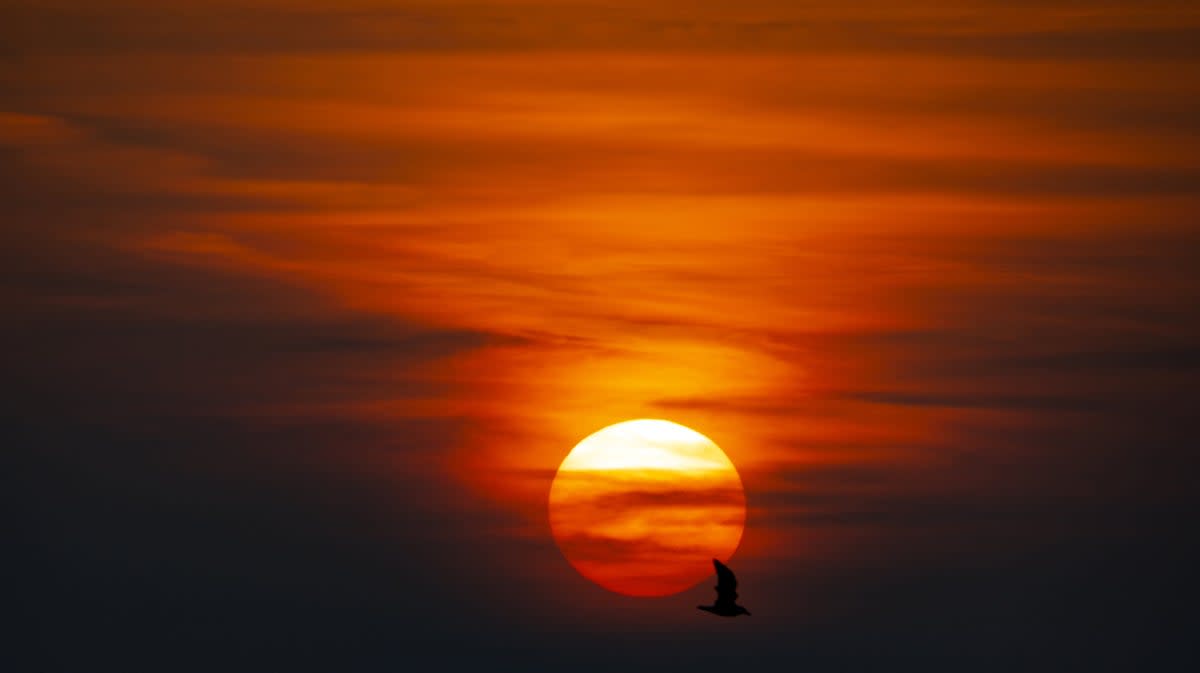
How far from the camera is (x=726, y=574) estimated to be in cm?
5653
